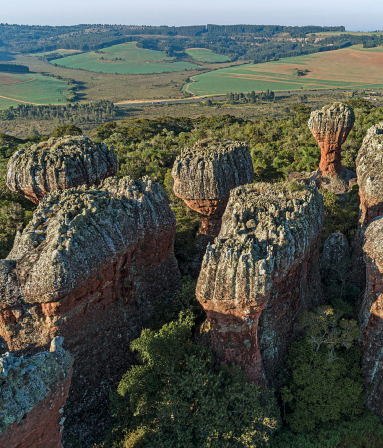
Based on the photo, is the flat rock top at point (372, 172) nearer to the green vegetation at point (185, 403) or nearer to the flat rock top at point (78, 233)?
the flat rock top at point (78, 233)

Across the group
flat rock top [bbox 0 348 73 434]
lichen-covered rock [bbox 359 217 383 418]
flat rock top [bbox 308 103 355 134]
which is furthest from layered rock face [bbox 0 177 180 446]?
flat rock top [bbox 308 103 355 134]

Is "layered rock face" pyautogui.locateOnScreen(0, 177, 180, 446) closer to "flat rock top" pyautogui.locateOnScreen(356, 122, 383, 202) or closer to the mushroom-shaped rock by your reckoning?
the mushroom-shaped rock

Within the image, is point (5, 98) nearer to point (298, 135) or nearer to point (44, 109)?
point (44, 109)

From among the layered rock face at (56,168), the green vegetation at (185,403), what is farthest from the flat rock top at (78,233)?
the layered rock face at (56,168)

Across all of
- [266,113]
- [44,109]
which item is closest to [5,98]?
[44,109]

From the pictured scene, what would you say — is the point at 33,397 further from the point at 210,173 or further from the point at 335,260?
the point at 335,260

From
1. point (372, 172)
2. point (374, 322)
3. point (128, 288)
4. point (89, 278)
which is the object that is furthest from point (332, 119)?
point (89, 278)
